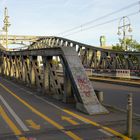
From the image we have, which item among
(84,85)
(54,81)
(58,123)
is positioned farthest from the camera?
(54,81)

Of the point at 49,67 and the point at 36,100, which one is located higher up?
the point at 49,67

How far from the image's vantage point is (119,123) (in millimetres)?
10914

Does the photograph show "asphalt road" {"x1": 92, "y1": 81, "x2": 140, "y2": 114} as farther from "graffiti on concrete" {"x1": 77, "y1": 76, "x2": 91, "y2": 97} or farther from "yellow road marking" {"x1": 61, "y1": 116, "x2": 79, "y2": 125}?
"yellow road marking" {"x1": 61, "y1": 116, "x2": 79, "y2": 125}

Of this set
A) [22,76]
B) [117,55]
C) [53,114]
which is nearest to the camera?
[53,114]

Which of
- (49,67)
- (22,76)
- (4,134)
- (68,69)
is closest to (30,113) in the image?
(68,69)

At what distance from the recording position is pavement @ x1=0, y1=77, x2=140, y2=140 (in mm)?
9375

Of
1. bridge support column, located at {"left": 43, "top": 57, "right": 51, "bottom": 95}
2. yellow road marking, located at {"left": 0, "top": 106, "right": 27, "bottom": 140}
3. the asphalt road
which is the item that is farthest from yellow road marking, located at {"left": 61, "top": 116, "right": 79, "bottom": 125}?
bridge support column, located at {"left": 43, "top": 57, "right": 51, "bottom": 95}

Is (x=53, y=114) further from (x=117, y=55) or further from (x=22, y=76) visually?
(x=117, y=55)

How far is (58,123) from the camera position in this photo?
1109 centimetres

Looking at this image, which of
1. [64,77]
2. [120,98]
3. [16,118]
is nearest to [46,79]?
[64,77]

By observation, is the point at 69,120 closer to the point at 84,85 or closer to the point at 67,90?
the point at 84,85

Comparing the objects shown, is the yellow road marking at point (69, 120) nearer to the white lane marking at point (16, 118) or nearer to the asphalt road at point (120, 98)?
the white lane marking at point (16, 118)

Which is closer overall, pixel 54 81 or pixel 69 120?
pixel 69 120

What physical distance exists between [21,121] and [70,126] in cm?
192
